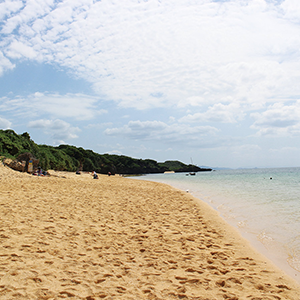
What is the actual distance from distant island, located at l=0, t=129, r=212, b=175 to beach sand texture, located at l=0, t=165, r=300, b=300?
75.9 ft

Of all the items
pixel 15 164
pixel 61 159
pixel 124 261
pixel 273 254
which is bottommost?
pixel 273 254

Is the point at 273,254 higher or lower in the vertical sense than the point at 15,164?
lower

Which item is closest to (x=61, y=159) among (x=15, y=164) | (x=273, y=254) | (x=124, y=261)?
(x=15, y=164)

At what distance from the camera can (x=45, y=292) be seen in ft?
11.2

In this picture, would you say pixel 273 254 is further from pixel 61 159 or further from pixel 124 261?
pixel 61 159

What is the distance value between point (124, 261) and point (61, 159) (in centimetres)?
5458

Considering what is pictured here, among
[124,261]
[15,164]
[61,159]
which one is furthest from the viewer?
[61,159]

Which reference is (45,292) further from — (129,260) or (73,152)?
(73,152)

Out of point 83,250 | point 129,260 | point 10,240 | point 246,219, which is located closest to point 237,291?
point 129,260

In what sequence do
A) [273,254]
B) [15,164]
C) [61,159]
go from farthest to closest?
[61,159], [15,164], [273,254]

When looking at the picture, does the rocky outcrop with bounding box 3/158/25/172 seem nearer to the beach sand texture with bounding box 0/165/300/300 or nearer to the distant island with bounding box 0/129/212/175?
the distant island with bounding box 0/129/212/175

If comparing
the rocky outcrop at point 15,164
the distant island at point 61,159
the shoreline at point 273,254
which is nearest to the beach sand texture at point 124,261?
the shoreline at point 273,254

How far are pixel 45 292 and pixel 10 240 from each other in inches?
94.9

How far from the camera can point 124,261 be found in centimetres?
484
